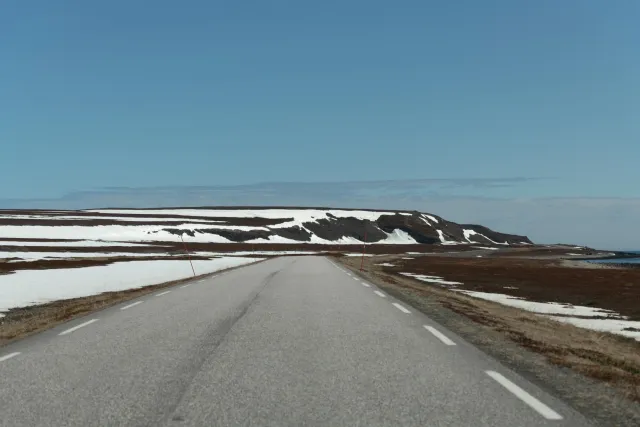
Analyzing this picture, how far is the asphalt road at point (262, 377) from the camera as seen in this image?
5605 mm

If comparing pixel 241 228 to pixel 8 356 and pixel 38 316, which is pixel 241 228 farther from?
pixel 8 356

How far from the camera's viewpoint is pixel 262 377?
7.23 m

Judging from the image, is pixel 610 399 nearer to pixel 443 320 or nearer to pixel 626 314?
pixel 443 320

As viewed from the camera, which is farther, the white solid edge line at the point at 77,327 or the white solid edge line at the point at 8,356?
the white solid edge line at the point at 77,327

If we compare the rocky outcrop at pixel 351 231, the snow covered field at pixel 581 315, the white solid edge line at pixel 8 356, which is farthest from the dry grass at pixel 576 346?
the rocky outcrop at pixel 351 231

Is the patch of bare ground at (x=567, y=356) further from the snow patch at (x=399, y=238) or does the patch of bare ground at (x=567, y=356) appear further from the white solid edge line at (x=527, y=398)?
the snow patch at (x=399, y=238)

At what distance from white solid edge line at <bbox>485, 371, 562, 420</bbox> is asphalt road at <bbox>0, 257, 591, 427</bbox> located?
0.01 m

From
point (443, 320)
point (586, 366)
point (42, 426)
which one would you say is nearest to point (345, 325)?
point (443, 320)

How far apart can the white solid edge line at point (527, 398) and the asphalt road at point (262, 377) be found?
0.04ft

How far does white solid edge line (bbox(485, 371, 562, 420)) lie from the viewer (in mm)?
5648

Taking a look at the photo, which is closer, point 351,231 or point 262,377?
point 262,377

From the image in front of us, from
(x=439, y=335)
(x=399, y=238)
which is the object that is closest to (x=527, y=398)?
(x=439, y=335)

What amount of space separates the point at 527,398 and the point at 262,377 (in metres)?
2.92

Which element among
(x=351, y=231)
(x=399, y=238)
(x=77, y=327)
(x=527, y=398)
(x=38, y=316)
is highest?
(x=351, y=231)
